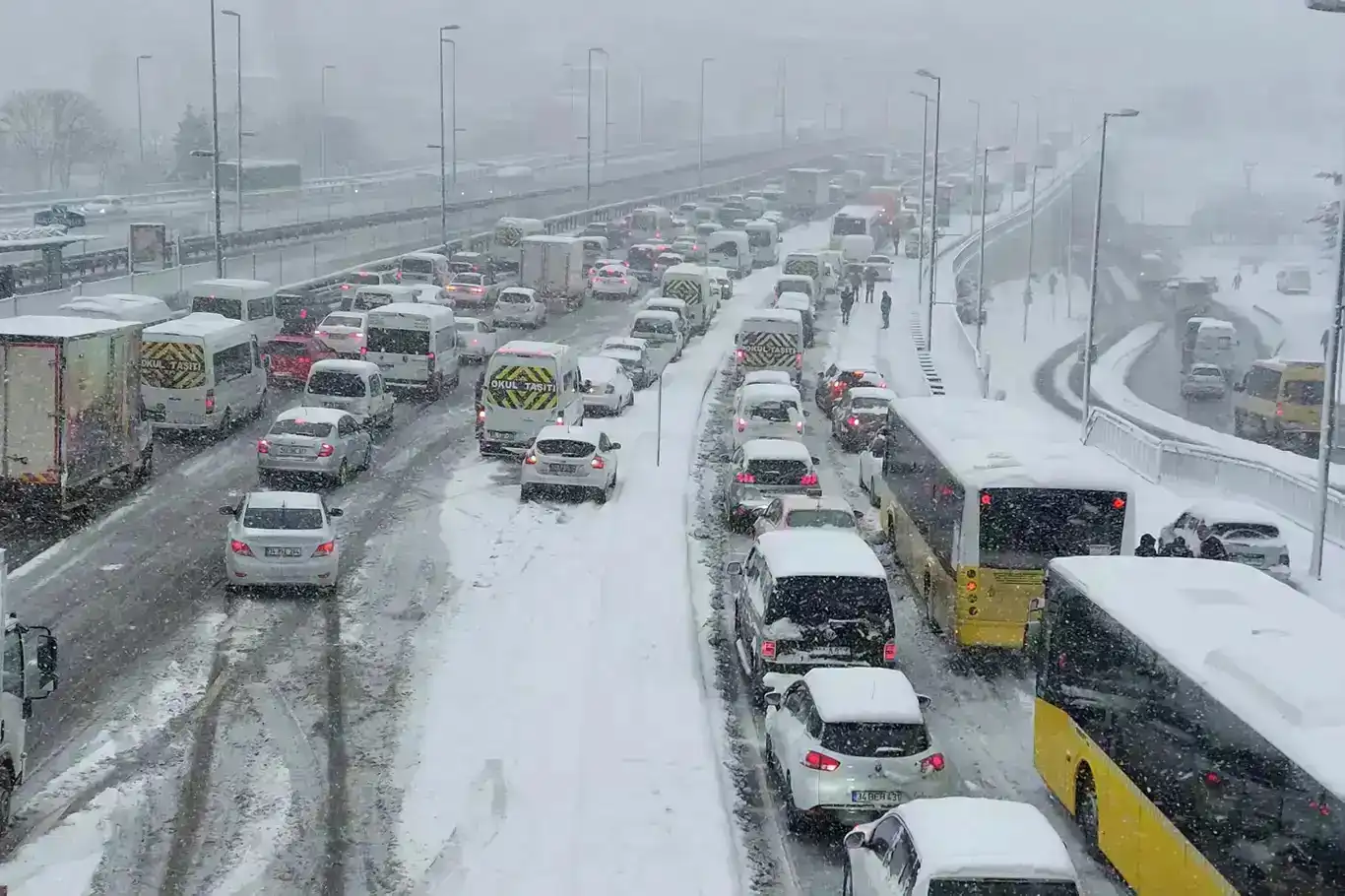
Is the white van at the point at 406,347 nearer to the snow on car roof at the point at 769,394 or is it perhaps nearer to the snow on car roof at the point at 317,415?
the snow on car roof at the point at 769,394

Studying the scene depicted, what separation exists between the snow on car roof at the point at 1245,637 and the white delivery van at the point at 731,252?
6269 centimetres

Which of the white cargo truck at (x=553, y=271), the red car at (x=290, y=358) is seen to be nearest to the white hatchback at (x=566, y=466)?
the red car at (x=290, y=358)

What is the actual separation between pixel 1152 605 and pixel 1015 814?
9.38ft

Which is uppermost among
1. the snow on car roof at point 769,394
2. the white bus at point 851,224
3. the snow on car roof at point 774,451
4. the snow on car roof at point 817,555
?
the white bus at point 851,224

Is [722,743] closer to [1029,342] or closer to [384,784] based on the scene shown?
[384,784]

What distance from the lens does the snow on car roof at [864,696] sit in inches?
570

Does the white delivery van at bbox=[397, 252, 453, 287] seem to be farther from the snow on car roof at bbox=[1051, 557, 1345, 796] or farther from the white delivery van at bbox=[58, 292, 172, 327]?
the snow on car roof at bbox=[1051, 557, 1345, 796]

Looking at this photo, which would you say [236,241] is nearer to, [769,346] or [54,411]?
[769,346]

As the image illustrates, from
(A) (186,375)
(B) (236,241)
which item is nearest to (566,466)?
(A) (186,375)

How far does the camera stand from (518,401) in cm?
3350

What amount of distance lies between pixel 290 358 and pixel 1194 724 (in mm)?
32516

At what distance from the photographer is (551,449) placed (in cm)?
2980

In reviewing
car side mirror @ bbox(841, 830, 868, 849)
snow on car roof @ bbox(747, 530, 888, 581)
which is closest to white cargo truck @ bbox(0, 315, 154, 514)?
snow on car roof @ bbox(747, 530, 888, 581)

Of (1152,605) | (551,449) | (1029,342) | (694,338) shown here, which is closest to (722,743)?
(1152,605)
